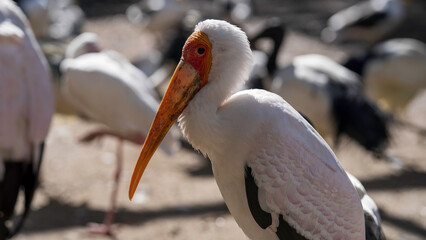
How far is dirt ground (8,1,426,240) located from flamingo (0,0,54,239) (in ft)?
2.42

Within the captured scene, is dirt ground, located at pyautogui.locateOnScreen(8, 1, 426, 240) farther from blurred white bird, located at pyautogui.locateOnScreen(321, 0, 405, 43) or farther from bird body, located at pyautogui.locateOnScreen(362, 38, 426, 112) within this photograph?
blurred white bird, located at pyautogui.locateOnScreen(321, 0, 405, 43)

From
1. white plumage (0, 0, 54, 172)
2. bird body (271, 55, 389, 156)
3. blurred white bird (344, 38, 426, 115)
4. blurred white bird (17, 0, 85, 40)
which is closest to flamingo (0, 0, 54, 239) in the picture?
white plumage (0, 0, 54, 172)

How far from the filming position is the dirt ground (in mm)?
4672

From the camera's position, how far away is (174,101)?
2568 millimetres

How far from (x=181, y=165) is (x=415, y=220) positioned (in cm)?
211

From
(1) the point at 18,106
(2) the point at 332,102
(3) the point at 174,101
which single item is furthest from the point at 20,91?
(2) the point at 332,102

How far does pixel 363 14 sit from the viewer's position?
9.55 m

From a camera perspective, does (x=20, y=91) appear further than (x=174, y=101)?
Yes

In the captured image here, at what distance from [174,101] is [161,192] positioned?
9.33ft

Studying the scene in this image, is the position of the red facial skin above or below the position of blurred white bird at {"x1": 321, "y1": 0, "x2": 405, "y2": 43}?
above

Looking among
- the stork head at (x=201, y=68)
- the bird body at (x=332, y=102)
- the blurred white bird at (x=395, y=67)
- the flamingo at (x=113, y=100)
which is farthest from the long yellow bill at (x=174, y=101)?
the blurred white bird at (x=395, y=67)

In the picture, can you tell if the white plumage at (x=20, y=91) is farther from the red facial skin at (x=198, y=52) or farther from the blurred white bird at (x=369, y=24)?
the blurred white bird at (x=369, y=24)

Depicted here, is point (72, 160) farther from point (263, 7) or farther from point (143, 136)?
point (263, 7)

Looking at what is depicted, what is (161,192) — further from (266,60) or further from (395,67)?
(395,67)
